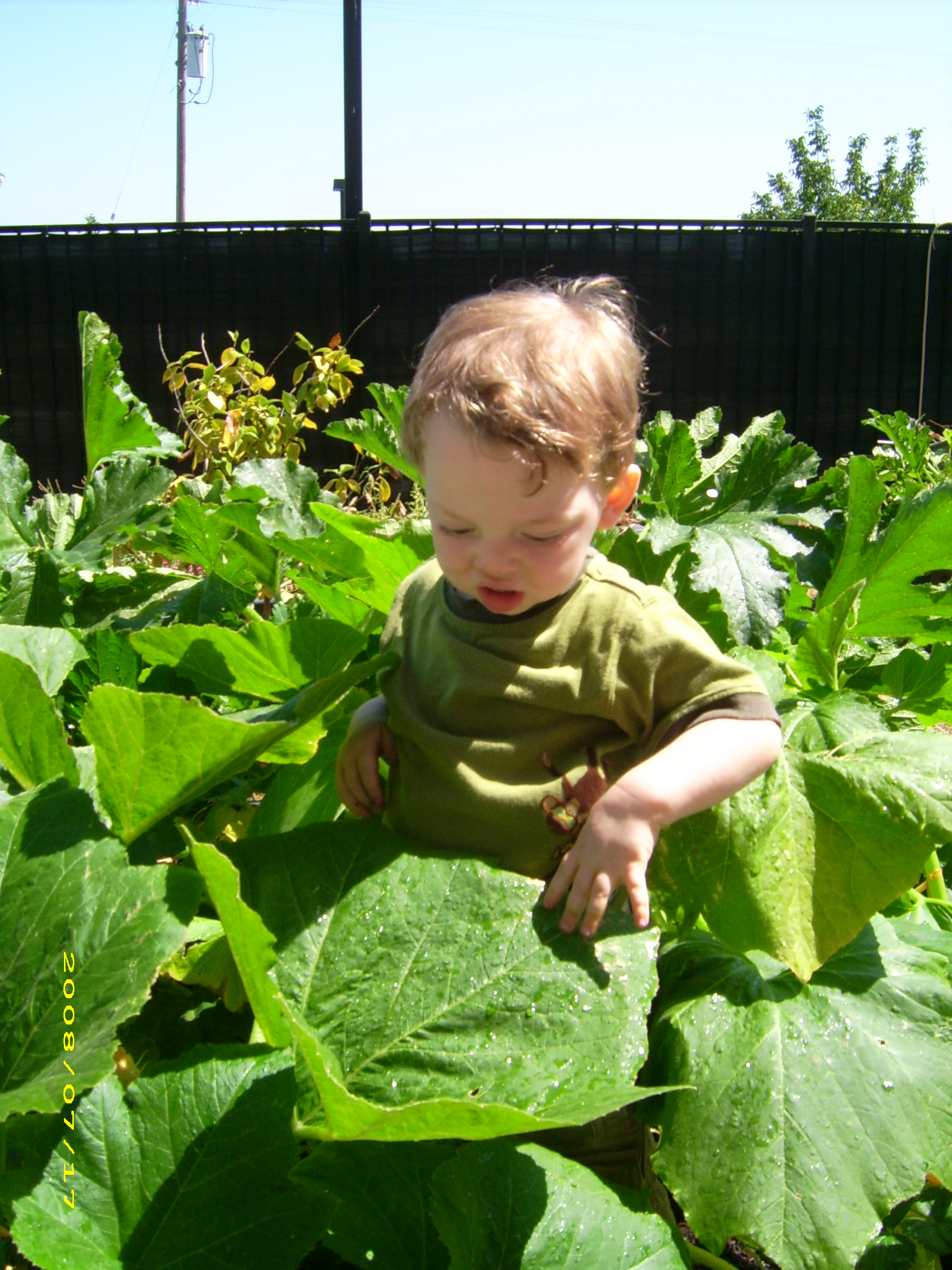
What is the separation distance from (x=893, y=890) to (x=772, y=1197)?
0.33 m

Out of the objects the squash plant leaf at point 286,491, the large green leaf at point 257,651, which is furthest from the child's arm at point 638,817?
the squash plant leaf at point 286,491

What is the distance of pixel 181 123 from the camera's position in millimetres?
20578

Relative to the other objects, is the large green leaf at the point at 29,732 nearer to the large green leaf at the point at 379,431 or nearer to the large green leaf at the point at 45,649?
the large green leaf at the point at 45,649

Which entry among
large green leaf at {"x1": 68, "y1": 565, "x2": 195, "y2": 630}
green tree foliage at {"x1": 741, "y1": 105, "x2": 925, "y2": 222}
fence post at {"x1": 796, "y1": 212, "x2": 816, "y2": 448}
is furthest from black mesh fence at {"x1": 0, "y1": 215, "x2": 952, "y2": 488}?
green tree foliage at {"x1": 741, "y1": 105, "x2": 925, "y2": 222}

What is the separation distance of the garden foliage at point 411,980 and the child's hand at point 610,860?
3 cm

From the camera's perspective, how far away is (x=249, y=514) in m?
1.65

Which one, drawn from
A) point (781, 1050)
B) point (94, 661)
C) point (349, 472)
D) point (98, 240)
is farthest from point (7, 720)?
point (98, 240)

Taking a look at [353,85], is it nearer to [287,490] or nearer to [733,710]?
[287,490]

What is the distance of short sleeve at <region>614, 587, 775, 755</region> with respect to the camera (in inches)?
46.8

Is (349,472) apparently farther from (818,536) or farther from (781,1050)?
(781,1050)

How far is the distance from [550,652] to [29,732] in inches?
21.3

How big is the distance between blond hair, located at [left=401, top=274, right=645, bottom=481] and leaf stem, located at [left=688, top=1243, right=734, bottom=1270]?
89 centimetres

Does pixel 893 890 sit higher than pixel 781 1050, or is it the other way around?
pixel 893 890

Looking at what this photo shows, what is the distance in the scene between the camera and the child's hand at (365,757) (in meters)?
1.36
